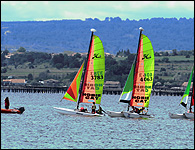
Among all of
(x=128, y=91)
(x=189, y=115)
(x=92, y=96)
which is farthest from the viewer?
(x=92, y=96)

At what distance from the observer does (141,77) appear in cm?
6250

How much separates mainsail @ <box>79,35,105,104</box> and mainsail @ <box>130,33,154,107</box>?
380 cm

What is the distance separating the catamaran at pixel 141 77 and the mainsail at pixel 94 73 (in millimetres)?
2856

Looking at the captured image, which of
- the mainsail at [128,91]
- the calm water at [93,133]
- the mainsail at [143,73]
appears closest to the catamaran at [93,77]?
the calm water at [93,133]

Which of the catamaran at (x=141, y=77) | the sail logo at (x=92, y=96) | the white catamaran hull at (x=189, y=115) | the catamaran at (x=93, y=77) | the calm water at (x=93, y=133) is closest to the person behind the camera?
the calm water at (x=93, y=133)

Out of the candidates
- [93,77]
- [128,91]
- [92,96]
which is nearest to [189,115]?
[128,91]

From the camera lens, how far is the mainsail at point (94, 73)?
205ft

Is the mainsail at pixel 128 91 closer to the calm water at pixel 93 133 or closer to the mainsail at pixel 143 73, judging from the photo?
the mainsail at pixel 143 73

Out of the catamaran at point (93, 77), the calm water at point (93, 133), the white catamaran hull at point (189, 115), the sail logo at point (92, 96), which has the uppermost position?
the catamaran at point (93, 77)

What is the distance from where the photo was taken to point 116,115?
61250 millimetres

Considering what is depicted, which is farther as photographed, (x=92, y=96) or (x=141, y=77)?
(x=92, y=96)

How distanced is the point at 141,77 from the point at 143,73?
496 mm

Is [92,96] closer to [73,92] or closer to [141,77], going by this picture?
[73,92]

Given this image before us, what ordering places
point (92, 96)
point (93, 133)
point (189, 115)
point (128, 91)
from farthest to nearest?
1. point (92, 96)
2. point (128, 91)
3. point (189, 115)
4. point (93, 133)
